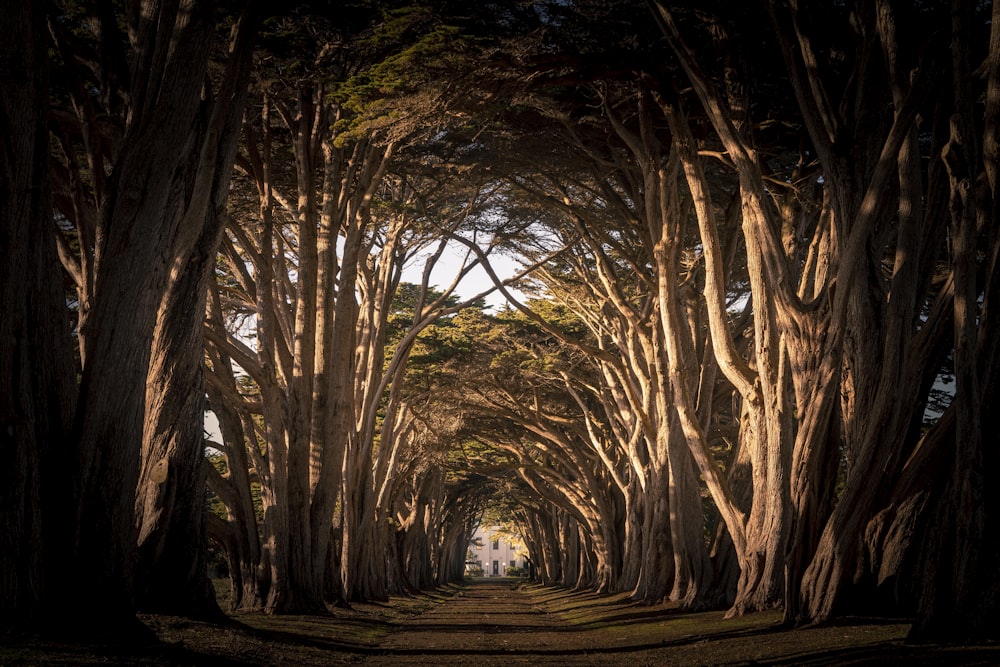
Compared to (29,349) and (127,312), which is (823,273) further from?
Answer: (29,349)

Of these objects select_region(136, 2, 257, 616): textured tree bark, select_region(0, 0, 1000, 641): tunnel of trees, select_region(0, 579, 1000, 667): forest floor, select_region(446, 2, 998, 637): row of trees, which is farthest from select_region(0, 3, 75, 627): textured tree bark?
select_region(446, 2, 998, 637): row of trees

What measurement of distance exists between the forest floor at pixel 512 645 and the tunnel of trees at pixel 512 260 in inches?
21.5

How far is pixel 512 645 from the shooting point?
41.9 feet

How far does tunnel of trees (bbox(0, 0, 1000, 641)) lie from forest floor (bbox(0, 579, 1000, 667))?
1.79 ft

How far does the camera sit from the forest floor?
697 cm

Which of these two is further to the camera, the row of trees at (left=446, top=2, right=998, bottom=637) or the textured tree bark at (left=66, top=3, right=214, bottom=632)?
the row of trees at (left=446, top=2, right=998, bottom=637)

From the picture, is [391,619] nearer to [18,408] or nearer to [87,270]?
[87,270]

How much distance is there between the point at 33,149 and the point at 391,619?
14280mm

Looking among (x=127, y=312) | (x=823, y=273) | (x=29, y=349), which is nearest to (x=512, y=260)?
(x=823, y=273)

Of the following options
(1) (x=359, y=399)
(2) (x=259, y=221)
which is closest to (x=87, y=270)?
(2) (x=259, y=221)

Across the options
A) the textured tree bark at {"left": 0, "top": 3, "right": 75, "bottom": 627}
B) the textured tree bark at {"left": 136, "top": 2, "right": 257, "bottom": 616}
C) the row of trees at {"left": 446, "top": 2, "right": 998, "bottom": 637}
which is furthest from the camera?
the textured tree bark at {"left": 136, "top": 2, "right": 257, "bottom": 616}

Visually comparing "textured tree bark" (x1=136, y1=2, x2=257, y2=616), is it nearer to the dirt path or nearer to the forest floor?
the forest floor

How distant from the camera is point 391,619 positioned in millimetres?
19484

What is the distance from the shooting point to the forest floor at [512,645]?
6970 mm
